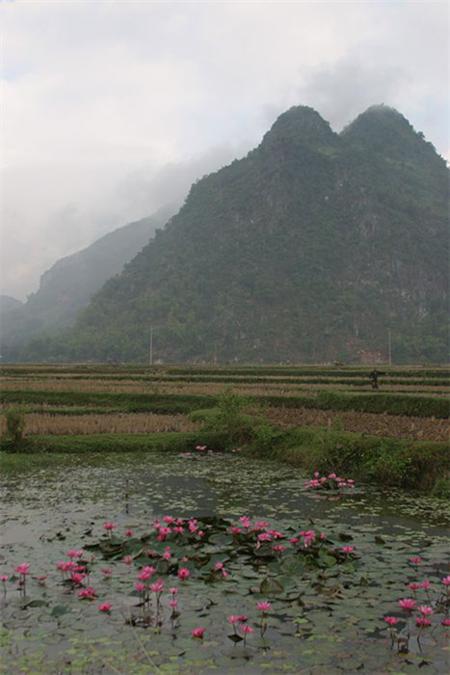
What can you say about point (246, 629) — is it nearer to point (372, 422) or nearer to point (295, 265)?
point (372, 422)

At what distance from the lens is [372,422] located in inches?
679

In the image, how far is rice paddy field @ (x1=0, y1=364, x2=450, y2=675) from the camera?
16.4ft

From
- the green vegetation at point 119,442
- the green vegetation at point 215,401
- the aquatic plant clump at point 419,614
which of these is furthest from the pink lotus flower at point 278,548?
the green vegetation at point 215,401

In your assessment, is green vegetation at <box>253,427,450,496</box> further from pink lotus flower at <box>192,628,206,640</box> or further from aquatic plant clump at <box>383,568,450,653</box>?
pink lotus flower at <box>192,628,206,640</box>

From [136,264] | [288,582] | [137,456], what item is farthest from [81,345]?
[288,582]

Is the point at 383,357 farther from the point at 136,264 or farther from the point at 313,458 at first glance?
the point at 313,458

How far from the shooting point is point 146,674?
15.1 feet

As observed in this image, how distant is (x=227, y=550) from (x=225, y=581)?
946 millimetres

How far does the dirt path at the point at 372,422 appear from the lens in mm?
14508

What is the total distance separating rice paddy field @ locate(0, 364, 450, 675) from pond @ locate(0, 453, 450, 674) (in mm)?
21

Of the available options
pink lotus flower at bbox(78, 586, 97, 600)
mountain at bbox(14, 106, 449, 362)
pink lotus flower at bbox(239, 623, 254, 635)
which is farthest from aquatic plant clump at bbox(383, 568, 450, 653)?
mountain at bbox(14, 106, 449, 362)

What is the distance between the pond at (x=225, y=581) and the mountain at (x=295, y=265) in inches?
3649

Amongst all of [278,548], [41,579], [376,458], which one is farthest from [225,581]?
[376,458]

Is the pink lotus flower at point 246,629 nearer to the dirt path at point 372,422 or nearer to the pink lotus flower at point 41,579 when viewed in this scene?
the pink lotus flower at point 41,579
